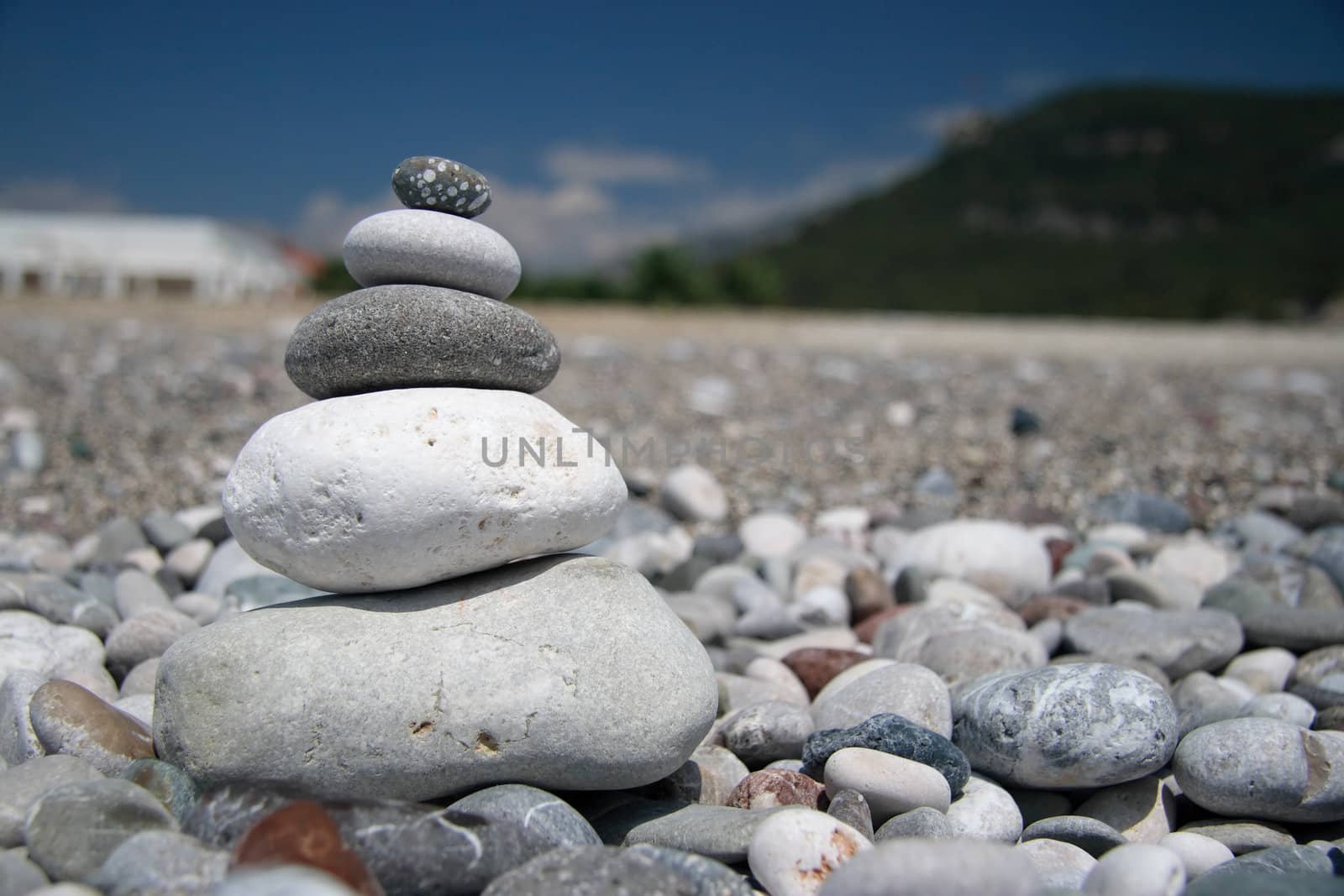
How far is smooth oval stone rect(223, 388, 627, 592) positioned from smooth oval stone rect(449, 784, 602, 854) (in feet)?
2.79

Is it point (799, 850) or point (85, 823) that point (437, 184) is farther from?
point (799, 850)

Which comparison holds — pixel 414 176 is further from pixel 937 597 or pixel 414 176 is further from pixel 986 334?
pixel 986 334

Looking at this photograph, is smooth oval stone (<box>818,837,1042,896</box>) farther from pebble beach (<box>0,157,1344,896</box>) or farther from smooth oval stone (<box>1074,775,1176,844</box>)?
smooth oval stone (<box>1074,775,1176,844</box>)

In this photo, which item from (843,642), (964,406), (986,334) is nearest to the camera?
(843,642)

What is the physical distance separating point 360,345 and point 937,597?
3.63 meters

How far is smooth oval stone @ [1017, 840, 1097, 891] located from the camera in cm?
304

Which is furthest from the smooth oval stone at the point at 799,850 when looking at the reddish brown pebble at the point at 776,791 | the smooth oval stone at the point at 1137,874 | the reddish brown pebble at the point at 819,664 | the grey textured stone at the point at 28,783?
the grey textured stone at the point at 28,783

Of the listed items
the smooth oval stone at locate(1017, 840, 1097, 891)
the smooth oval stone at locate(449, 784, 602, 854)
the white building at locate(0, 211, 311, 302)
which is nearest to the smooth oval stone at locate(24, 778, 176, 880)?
the smooth oval stone at locate(449, 784, 602, 854)

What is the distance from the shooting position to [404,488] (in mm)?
3254

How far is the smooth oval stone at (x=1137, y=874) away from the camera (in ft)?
8.79

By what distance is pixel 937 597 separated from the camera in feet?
18.1

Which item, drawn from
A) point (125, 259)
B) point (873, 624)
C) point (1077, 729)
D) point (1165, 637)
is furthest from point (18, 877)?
point (125, 259)

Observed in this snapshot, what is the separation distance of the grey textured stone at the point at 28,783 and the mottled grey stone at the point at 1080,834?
3332 mm

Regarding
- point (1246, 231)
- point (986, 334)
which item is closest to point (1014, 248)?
point (1246, 231)
